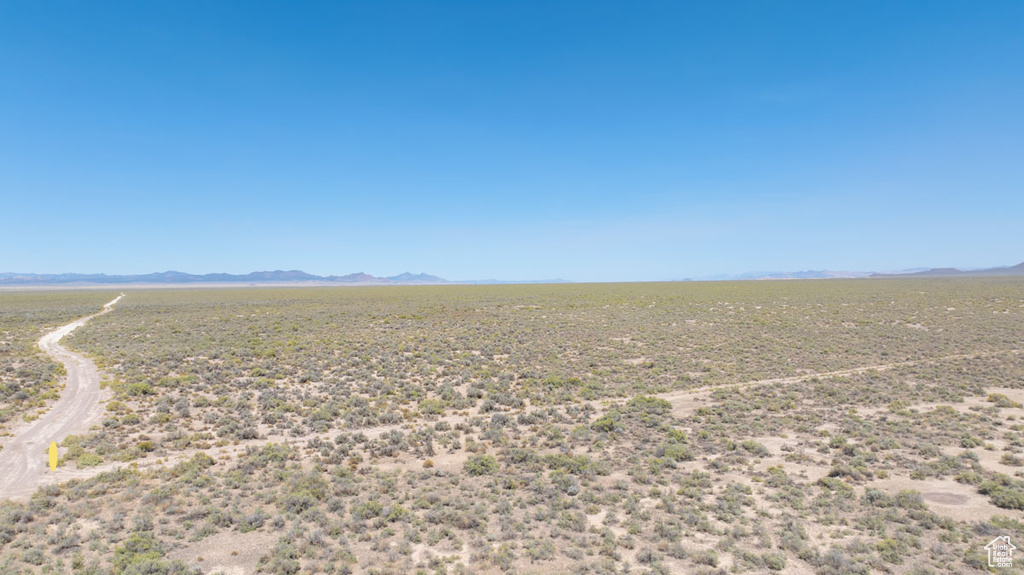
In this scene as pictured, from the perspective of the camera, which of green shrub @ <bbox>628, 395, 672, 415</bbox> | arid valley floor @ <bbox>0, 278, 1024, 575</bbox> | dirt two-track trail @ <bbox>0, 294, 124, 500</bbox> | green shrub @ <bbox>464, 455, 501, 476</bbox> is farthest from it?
green shrub @ <bbox>628, 395, 672, 415</bbox>

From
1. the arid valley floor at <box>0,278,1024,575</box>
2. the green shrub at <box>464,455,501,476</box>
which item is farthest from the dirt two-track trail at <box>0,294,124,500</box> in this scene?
the green shrub at <box>464,455,501,476</box>

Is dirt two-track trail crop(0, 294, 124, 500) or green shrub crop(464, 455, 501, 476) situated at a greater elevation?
dirt two-track trail crop(0, 294, 124, 500)

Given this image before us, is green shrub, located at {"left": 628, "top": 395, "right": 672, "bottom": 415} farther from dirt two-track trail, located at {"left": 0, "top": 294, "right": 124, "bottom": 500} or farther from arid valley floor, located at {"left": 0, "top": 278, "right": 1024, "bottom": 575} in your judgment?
dirt two-track trail, located at {"left": 0, "top": 294, "right": 124, "bottom": 500}

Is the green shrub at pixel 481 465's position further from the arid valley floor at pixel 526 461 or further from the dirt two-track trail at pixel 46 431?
the dirt two-track trail at pixel 46 431

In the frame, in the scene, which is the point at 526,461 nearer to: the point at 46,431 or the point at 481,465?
the point at 481,465

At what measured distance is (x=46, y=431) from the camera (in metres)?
16.3

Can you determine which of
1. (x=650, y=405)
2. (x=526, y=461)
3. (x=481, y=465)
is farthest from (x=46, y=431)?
(x=650, y=405)

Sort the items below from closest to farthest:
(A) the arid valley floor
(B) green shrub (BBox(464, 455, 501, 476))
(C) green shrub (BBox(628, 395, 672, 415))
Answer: (A) the arid valley floor, (B) green shrub (BBox(464, 455, 501, 476)), (C) green shrub (BBox(628, 395, 672, 415))

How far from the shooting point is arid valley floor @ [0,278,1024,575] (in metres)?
9.48

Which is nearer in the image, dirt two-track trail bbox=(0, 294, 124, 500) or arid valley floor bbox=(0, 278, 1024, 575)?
arid valley floor bbox=(0, 278, 1024, 575)

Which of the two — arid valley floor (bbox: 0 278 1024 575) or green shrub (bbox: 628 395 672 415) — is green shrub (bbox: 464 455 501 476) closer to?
arid valley floor (bbox: 0 278 1024 575)

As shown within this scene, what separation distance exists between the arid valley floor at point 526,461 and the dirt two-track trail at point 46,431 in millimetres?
296

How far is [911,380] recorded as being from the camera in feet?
75.1

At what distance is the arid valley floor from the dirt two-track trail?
296mm
